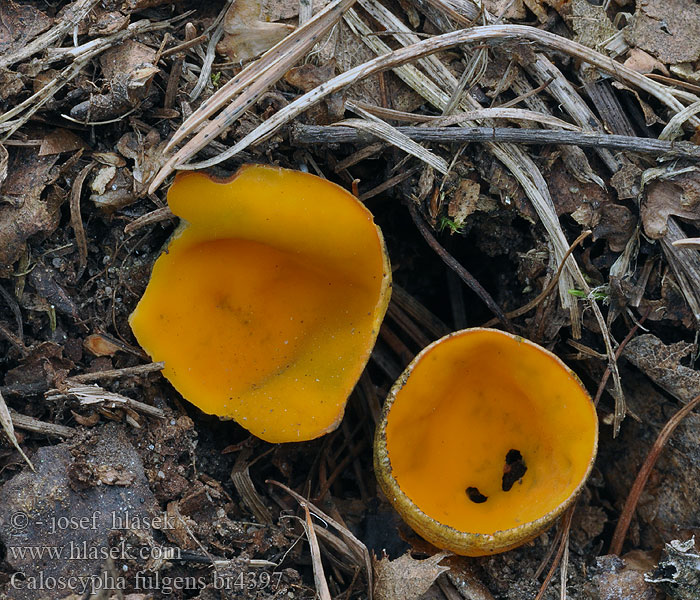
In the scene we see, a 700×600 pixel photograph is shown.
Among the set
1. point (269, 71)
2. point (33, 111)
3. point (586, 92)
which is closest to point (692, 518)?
point (586, 92)

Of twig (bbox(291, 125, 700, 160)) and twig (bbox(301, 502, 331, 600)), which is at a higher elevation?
twig (bbox(291, 125, 700, 160))

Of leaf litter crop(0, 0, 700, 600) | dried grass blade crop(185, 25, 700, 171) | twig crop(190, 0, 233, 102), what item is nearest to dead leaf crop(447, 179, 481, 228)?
leaf litter crop(0, 0, 700, 600)

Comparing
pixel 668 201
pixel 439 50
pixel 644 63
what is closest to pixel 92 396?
pixel 439 50

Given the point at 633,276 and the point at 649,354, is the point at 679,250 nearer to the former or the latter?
the point at 633,276

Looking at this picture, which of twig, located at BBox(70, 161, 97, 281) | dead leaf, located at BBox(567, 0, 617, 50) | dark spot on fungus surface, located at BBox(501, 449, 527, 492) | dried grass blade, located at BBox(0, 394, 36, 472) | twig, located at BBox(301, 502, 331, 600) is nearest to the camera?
dried grass blade, located at BBox(0, 394, 36, 472)

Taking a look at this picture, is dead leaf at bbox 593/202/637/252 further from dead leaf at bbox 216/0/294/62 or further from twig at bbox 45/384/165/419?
twig at bbox 45/384/165/419

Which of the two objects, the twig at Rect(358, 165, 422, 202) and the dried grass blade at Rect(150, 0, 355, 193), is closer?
the dried grass blade at Rect(150, 0, 355, 193)
